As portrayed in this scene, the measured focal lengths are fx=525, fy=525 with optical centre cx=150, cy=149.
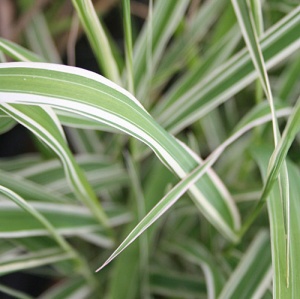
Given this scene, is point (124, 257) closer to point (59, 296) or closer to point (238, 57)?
point (59, 296)

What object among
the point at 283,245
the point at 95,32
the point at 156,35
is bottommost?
the point at 283,245

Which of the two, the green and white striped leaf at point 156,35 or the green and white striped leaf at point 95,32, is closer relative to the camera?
the green and white striped leaf at point 95,32

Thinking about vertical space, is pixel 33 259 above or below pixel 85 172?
below

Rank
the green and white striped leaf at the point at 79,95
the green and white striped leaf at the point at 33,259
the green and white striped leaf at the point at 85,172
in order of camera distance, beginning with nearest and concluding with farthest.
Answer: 1. the green and white striped leaf at the point at 79,95
2. the green and white striped leaf at the point at 33,259
3. the green and white striped leaf at the point at 85,172

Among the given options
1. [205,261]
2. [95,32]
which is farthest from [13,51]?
[205,261]

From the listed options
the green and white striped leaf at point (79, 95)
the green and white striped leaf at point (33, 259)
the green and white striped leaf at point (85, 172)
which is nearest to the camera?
the green and white striped leaf at point (79, 95)

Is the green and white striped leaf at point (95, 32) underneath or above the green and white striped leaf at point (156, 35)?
underneath

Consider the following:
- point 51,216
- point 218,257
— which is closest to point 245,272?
point 218,257

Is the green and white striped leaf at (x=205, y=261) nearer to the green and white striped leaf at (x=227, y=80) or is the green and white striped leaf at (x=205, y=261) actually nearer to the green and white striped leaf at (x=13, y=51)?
the green and white striped leaf at (x=227, y=80)

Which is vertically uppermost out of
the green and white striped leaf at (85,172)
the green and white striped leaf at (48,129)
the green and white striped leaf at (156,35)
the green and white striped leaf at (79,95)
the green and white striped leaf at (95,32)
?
the green and white striped leaf at (156,35)

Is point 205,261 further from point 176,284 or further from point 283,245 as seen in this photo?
point 283,245

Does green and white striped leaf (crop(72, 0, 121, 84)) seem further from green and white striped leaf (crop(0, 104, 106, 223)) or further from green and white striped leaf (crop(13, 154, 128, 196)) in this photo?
green and white striped leaf (crop(13, 154, 128, 196))

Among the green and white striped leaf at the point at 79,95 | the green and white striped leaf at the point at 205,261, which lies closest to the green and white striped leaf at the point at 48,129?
the green and white striped leaf at the point at 79,95
